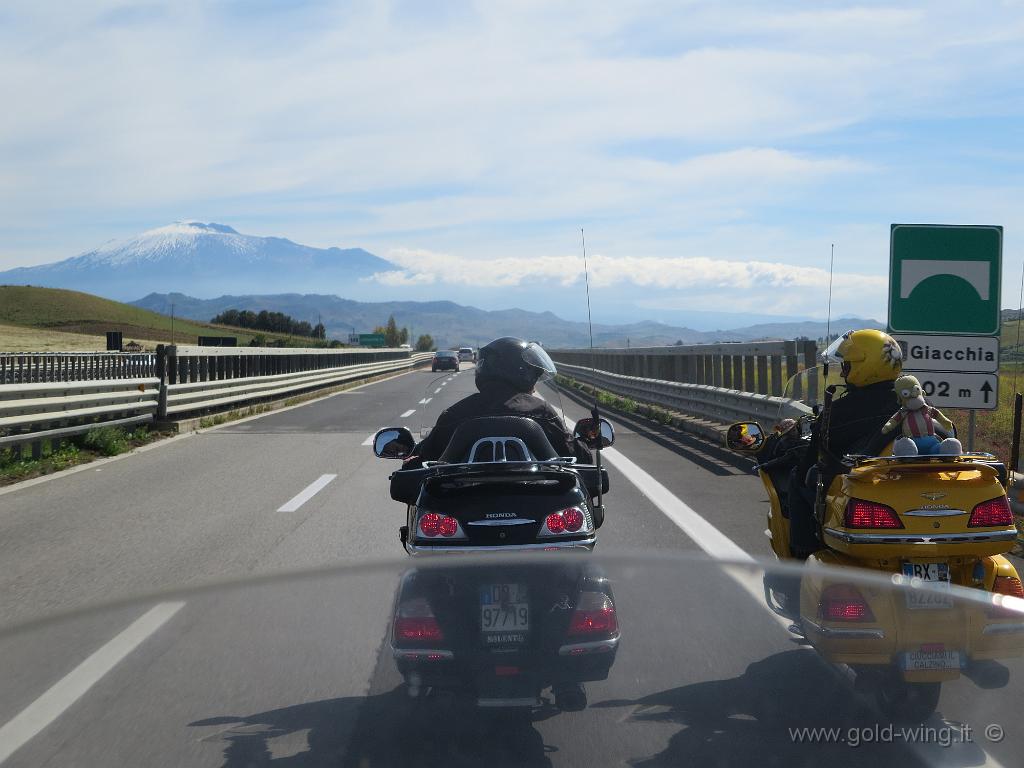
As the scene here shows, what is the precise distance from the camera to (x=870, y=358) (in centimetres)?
442

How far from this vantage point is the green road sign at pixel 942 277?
9.76m

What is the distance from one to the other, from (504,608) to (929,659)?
0.79 m

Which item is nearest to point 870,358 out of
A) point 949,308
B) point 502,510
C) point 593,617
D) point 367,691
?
point 502,510

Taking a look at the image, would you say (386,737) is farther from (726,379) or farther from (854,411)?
(726,379)

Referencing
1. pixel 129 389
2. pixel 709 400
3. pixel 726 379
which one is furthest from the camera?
pixel 726 379

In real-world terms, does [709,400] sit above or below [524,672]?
below

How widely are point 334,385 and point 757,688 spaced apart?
115 feet

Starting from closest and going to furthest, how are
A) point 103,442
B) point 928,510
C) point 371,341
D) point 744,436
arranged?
point 928,510 < point 744,436 < point 103,442 < point 371,341

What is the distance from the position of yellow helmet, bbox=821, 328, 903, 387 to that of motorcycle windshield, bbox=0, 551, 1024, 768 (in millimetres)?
2597

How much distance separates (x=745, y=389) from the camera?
15602mm

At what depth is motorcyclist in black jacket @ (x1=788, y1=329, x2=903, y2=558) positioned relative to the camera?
4.36 m

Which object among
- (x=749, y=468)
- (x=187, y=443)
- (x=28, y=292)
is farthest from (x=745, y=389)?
(x=28, y=292)

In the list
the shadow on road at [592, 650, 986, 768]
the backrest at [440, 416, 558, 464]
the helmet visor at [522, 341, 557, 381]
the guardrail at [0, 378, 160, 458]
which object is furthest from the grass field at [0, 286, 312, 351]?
the shadow on road at [592, 650, 986, 768]

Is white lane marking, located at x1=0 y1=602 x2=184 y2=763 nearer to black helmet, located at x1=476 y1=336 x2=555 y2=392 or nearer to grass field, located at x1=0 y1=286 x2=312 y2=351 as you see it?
black helmet, located at x1=476 y1=336 x2=555 y2=392
